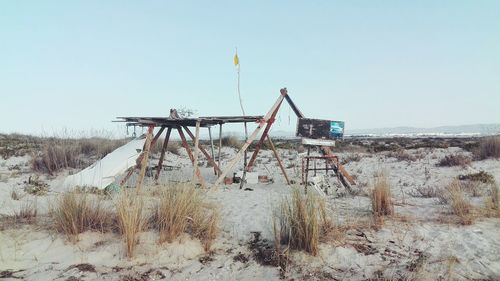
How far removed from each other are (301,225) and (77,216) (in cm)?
286

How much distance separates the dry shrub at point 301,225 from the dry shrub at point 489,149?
460 inches

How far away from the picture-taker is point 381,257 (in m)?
4.25

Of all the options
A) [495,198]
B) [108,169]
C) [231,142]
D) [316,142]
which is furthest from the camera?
[231,142]

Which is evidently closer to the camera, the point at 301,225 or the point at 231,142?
the point at 301,225

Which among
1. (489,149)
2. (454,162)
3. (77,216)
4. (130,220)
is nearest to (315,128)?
(130,220)

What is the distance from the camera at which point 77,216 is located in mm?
4680

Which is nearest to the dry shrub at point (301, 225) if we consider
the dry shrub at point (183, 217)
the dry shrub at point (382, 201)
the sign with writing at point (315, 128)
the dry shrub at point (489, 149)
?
the dry shrub at point (183, 217)

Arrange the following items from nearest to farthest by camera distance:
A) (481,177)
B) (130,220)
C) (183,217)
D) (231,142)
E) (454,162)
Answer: (130,220) → (183,217) → (481,177) → (454,162) → (231,142)

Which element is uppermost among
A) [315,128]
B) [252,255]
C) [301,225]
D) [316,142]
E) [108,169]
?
[315,128]

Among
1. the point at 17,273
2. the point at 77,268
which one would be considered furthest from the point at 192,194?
the point at 17,273

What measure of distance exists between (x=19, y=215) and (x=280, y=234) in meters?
3.92

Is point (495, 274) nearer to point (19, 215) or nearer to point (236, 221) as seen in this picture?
point (236, 221)

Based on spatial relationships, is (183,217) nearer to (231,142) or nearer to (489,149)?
(489,149)

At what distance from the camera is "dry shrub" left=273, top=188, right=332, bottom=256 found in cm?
425
